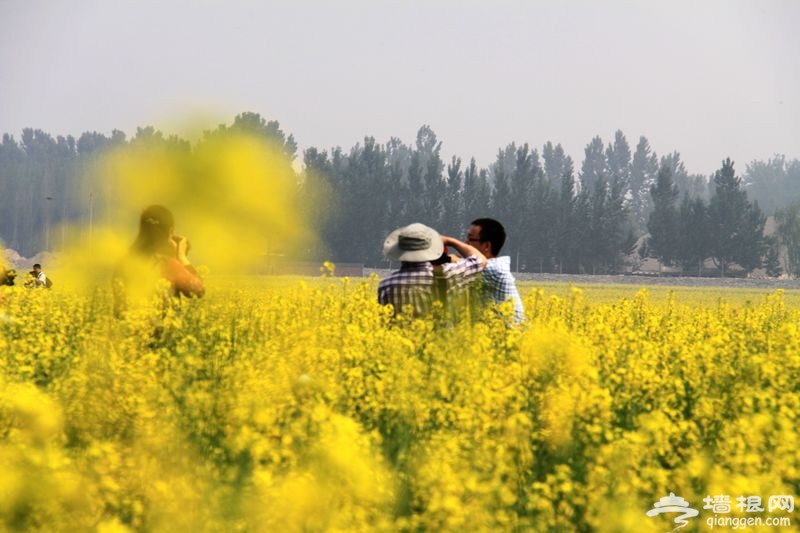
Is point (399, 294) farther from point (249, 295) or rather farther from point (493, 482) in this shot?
point (493, 482)

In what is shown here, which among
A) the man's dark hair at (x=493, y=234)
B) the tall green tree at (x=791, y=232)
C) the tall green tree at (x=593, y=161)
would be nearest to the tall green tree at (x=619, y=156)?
the tall green tree at (x=593, y=161)

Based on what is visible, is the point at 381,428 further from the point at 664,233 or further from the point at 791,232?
the point at 791,232

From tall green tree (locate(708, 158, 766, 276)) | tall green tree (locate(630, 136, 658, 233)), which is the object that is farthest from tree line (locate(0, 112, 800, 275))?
tall green tree (locate(630, 136, 658, 233))

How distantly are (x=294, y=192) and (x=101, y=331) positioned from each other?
76507 millimetres

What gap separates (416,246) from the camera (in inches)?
253

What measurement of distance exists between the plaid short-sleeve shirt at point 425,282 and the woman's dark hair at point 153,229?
1.42 meters

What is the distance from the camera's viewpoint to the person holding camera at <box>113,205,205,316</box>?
6.10 meters

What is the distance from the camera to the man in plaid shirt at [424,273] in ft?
21.1

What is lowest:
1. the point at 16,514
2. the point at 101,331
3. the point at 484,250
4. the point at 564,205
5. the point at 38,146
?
the point at 16,514

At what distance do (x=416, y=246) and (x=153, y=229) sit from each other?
1.53 metres

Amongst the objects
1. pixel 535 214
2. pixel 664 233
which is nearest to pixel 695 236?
pixel 664 233

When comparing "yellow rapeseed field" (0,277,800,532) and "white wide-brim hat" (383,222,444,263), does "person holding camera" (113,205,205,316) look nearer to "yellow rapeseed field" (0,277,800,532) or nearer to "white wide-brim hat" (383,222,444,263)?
"yellow rapeseed field" (0,277,800,532)

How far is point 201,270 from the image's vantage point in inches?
326

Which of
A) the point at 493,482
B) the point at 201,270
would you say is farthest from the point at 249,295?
the point at 493,482
